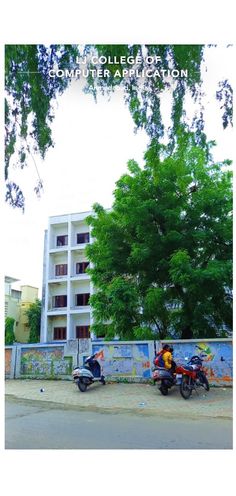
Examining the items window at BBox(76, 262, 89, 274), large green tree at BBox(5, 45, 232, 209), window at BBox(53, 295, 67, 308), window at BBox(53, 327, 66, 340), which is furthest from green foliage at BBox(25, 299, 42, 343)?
large green tree at BBox(5, 45, 232, 209)

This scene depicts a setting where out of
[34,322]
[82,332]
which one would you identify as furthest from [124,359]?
[34,322]

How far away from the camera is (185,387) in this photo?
26.3 ft

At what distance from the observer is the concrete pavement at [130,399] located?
22.8ft

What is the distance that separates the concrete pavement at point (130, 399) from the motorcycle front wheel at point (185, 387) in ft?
0.31

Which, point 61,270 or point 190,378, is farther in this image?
point 61,270

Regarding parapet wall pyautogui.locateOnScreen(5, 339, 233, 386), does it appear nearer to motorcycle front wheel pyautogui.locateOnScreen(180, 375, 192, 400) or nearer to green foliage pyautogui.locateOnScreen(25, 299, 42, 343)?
motorcycle front wheel pyautogui.locateOnScreen(180, 375, 192, 400)

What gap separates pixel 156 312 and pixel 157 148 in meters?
6.39

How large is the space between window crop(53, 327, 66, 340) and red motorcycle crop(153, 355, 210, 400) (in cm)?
1935

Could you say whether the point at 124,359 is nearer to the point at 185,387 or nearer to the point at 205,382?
the point at 205,382

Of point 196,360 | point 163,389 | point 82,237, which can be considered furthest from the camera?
point 82,237

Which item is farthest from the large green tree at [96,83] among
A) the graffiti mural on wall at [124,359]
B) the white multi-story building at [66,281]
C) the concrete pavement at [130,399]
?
the white multi-story building at [66,281]

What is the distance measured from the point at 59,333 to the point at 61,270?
4172 millimetres

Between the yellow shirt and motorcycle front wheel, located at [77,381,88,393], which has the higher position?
the yellow shirt

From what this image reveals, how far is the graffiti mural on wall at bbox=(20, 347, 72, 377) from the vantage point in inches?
443
